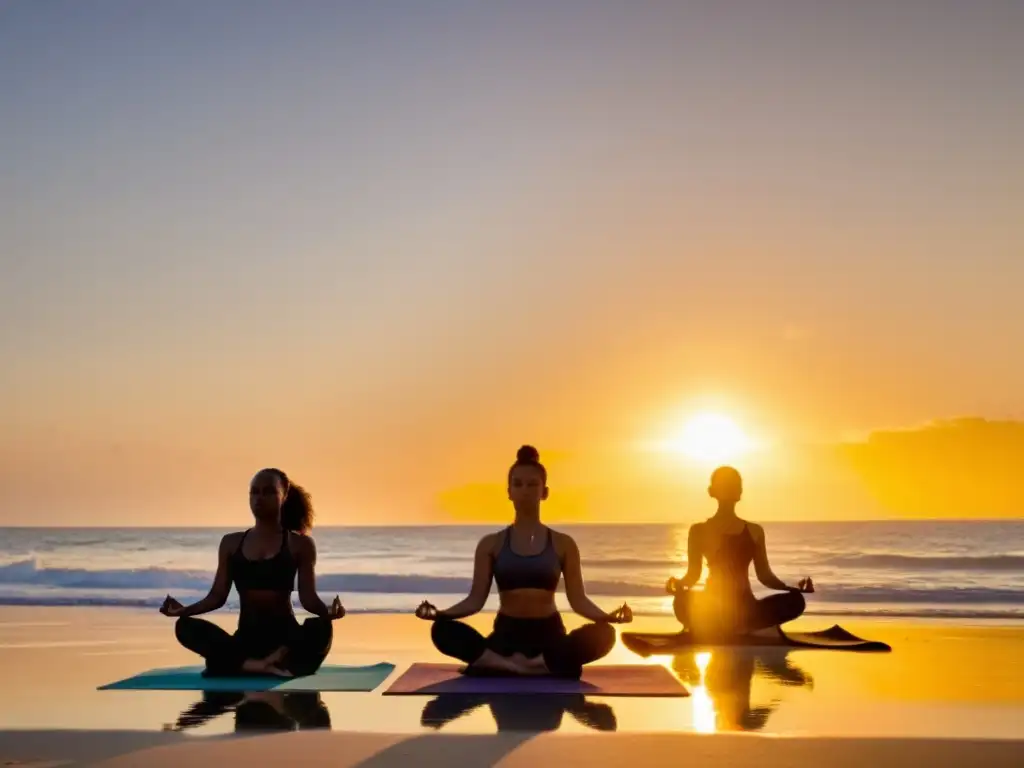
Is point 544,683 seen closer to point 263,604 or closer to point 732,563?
point 263,604

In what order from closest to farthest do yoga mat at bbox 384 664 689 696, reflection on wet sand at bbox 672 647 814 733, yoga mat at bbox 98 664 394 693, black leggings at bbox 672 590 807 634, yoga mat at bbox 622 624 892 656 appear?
reflection on wet sand at bbox 672 647 814 733 → yoga mat at bbox 384 664 689 696 → yoga mat at bbox 98 664 394 693 → yoga mat at bbox 622 624 892 656 → black leggings at bbox 672 590 807 634

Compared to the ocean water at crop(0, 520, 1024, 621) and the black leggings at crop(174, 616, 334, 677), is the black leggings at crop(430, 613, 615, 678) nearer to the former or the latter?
the black leggings at crop(174, 616, 334, 677)

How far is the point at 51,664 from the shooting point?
950cm

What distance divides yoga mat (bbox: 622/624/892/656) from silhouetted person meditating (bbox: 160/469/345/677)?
3.02 metres

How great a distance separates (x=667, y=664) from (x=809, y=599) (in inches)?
420

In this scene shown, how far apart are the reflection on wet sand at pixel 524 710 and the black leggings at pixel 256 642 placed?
133 cm

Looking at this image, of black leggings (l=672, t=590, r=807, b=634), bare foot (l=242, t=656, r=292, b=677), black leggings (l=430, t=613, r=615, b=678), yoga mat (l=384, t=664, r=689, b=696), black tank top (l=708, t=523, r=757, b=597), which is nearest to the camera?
yoga mat (l=384, t=664, r=689, b=696)

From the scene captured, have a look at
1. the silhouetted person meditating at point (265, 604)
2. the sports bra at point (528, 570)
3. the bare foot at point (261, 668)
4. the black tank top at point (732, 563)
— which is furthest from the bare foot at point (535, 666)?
the black tank top at point (732, 563)

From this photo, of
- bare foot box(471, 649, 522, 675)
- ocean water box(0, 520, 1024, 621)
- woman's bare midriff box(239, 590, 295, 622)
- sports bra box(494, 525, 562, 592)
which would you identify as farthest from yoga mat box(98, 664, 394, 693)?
ocean water box(0, 520, 1024, 621)

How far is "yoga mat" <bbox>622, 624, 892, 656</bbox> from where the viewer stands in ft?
33.3

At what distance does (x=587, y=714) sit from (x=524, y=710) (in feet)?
1.22

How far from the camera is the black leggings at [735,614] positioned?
1051cm

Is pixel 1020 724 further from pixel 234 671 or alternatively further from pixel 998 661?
pixel 234 671

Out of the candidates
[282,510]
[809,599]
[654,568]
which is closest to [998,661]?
[282,510]
